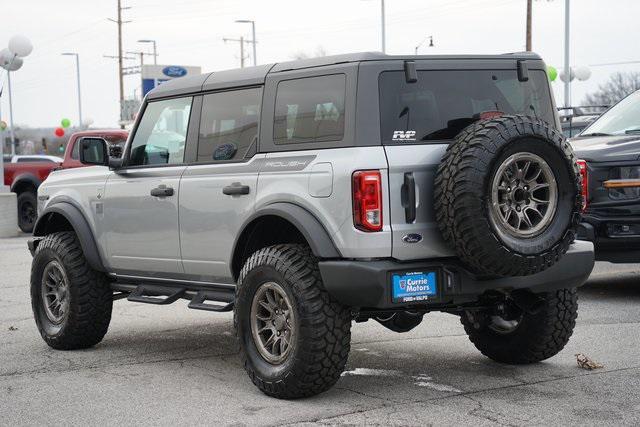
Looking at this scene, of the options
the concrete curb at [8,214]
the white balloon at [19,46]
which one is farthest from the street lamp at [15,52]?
the concrete curb at [8,214]

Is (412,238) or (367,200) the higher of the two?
(367,200)

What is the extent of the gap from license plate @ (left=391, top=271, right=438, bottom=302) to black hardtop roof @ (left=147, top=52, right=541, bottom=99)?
4.11 feet

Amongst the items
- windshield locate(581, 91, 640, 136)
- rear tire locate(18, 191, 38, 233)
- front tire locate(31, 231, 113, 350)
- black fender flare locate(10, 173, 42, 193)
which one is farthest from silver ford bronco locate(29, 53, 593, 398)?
black fender flare locate(10, 173, 42, 193)

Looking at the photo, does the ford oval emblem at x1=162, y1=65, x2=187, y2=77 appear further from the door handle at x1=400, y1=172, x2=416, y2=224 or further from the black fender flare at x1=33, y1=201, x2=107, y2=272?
the door handle at x1=400, y1=172, x2=416, y2=224

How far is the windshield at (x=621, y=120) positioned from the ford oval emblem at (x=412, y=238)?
5.30 meters

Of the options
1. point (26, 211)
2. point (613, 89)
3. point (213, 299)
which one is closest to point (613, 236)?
point (213, 299)

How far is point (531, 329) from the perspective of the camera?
22.7 feet

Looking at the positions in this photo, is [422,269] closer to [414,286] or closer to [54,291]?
[414,286]

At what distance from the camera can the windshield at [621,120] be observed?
10.7m

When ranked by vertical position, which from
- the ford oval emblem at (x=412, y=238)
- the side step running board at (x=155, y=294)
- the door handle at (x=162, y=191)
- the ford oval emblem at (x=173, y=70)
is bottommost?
the side step running board at (x=155, y=294)

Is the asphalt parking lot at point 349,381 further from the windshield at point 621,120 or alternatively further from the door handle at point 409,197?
the windshield at point 621,120

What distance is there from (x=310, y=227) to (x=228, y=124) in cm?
134

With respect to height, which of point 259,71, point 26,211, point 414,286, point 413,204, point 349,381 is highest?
point 259,71

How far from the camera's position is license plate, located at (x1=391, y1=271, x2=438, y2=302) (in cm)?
580
